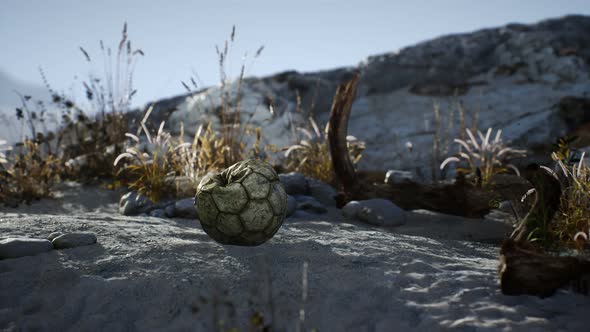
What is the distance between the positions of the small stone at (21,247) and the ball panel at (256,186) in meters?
1.19

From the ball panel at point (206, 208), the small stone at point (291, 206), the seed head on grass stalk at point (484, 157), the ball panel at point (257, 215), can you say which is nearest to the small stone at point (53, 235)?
the ball panel at point (206, 208)

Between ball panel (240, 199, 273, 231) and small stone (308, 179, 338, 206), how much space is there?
82.7 inches

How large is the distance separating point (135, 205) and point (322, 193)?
195cm

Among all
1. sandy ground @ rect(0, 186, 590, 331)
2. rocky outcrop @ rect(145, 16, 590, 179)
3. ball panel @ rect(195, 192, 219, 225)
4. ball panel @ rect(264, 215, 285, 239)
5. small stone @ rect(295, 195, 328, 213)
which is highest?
rocky outcrop @ rect(145, 16, 590, 179)

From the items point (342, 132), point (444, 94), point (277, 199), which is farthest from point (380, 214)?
point (444, 94)

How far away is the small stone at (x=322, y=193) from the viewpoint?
15.6 feet

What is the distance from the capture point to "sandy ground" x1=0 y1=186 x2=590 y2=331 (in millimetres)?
1812

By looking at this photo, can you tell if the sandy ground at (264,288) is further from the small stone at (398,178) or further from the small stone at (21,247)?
the small stone at (398,178)

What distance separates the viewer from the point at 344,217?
4.15 meters

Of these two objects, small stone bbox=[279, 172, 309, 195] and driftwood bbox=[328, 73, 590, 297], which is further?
small stone bbox=[279, 172, 309, 195]

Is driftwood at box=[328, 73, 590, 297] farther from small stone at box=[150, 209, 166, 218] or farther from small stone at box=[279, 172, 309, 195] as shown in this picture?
small stone at box=[150, 209, 166, 218]

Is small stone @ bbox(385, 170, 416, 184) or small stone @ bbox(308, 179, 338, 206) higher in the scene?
small stone @ bbox(385, 170, 416, 184)

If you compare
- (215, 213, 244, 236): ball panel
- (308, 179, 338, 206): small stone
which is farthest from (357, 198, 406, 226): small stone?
(215, 213, 244, 236): ball panel

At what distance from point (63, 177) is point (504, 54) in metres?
9.16
